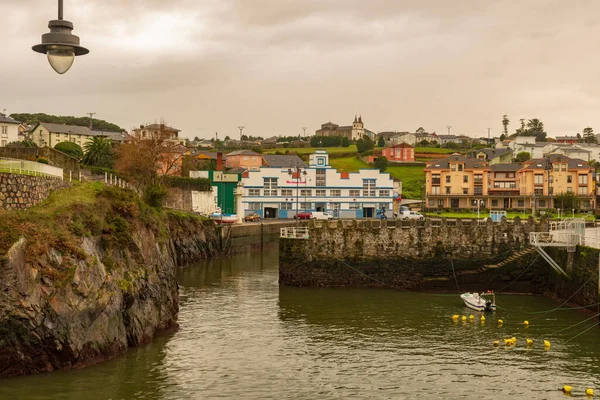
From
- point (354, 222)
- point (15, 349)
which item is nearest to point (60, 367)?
point (15, 349)

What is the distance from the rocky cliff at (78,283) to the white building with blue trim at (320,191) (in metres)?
61.7

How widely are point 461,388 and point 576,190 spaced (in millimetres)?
94828

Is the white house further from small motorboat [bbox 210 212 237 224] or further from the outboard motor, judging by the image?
A: the outboard motor

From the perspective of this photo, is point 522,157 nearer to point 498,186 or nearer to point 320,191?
point 498,186

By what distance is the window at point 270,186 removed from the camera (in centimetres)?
10031

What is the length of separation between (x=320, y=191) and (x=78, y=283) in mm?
74833

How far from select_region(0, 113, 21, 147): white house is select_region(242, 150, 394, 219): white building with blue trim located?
117 ft

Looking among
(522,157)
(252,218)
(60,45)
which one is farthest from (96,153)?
(522,157)

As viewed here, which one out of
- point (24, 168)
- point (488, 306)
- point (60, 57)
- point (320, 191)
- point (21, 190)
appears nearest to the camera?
point (60, 57)

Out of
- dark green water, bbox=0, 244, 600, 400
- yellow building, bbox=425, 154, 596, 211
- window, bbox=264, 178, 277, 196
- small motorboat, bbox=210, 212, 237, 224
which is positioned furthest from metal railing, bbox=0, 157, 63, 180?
yellow building, bbox=425, 154, 596, 211

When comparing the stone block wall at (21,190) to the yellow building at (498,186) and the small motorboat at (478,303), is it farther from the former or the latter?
the yellow building at (498,186)

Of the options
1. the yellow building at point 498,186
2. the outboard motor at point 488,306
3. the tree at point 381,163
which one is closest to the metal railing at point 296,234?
the outboard motor at point 488,306

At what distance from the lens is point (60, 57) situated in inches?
578

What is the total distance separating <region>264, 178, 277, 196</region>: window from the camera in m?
100
